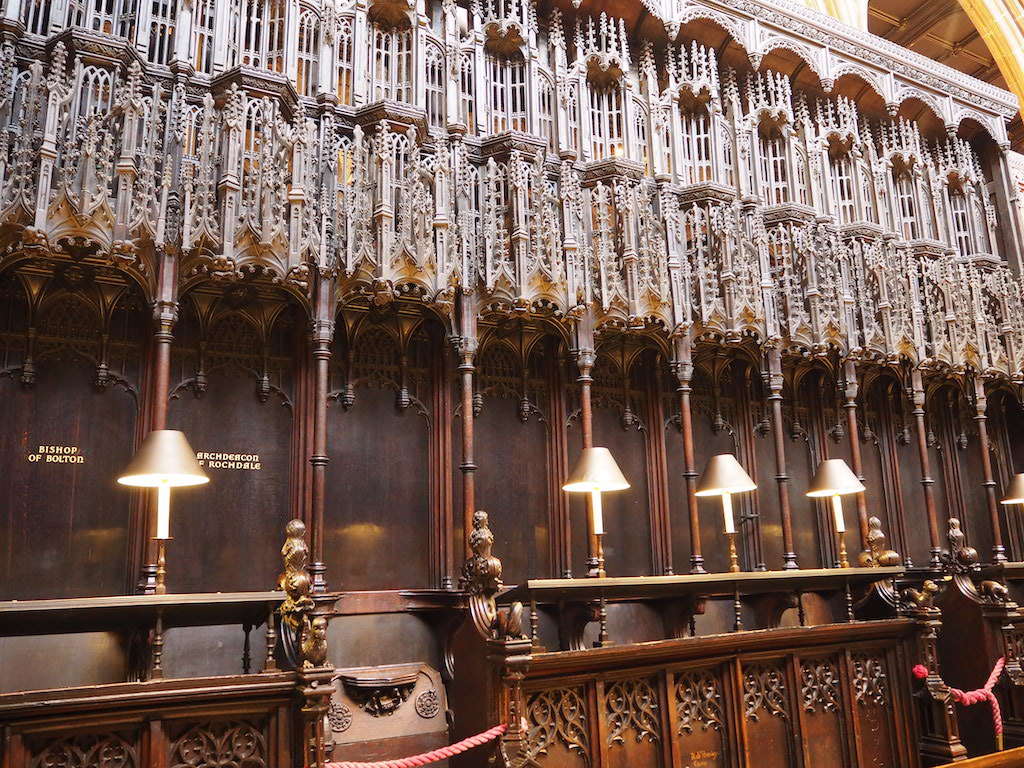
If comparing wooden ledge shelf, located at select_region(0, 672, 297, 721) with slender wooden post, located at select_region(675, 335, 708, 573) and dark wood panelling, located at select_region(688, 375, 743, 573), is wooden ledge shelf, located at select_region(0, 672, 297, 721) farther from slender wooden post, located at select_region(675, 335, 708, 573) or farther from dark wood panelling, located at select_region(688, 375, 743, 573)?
dark wood panelling, located at select_region(688, 375, 743, 573)

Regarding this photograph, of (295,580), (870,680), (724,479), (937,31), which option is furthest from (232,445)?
(937,31)

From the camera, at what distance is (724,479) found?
8227mm

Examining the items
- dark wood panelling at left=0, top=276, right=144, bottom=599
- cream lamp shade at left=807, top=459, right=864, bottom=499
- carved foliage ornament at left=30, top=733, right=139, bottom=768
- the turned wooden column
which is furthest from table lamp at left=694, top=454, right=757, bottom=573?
carved foliage ornament at left=30, top=733, right=139, bottom=768

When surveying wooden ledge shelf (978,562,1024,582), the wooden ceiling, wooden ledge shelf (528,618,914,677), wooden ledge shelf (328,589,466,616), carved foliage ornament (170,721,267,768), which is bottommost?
carved foliage ornament (170,721,267,768)

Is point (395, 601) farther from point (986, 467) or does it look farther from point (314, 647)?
point (986, 467)

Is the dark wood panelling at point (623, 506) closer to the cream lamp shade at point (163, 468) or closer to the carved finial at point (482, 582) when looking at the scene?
the carved finial at point (482, 582)

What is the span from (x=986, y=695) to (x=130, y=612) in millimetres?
6471

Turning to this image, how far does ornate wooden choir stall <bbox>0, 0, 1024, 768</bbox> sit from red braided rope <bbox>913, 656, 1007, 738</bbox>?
13 cm

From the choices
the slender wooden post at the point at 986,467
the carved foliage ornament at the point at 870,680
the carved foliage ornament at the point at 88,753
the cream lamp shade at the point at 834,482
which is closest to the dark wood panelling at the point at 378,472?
the carved foliage ornament at the point at 88,753

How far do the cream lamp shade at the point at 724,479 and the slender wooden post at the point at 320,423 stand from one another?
3653mm

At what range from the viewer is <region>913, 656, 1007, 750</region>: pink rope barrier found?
667 cm

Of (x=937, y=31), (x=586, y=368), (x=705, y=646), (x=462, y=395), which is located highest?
(x=937, y=31)

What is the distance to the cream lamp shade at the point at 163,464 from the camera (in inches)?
223

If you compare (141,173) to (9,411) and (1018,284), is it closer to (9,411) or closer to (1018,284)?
(9,411)
